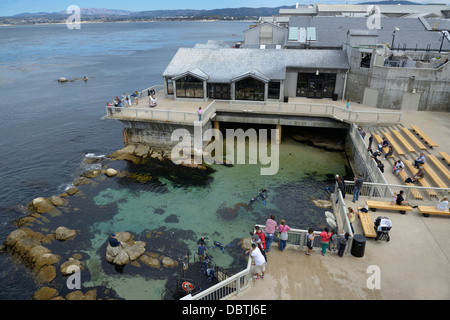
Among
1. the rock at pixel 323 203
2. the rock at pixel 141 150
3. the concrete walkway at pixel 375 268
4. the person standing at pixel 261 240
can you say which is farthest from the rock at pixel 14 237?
the rock at pixel 323 203

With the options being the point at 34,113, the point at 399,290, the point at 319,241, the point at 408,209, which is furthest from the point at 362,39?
the point at 34,113

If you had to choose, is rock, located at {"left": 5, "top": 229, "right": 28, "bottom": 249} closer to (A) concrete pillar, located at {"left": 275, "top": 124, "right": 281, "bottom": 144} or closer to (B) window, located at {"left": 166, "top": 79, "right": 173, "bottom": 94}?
(B) window, located at {"left": 166, "top": 79, "right": 173, "bottom": 94}

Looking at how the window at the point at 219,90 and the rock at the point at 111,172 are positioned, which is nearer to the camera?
the rock at the point at 111,172

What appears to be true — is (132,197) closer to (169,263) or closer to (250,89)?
(169,263)

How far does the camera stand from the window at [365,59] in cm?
3159

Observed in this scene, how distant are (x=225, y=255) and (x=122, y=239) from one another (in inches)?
267

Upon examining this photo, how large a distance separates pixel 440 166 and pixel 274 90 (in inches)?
691

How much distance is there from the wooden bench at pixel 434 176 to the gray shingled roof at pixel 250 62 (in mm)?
16166

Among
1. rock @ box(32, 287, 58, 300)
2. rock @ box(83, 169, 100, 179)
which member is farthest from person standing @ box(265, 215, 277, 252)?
rock @ box(83, 169, 100, 179)

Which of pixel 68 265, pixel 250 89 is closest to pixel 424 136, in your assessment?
pixel 250 89

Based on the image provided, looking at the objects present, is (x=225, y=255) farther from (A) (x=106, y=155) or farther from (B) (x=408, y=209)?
(A) (x=106, y=155)

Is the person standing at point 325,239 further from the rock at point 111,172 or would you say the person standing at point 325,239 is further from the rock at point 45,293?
the rock at point 111,172

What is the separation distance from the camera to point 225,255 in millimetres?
18547

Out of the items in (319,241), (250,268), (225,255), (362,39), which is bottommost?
(225,255)
